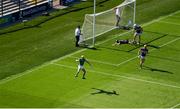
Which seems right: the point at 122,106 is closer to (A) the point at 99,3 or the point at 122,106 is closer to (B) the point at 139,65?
(B) the point at 139,65

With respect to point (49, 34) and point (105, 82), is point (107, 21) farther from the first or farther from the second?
point (105, 82)

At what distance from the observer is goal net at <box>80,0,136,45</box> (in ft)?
170

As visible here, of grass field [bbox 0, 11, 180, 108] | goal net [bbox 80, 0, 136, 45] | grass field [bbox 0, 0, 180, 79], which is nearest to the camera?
grass field [bbox 0, 11, 180, 108]

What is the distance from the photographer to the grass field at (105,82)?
3897 cm

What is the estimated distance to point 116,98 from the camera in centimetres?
3956

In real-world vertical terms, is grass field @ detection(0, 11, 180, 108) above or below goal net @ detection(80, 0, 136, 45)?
below

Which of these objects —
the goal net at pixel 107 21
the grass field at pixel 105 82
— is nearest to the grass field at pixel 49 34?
the goal net at pixel 107 21

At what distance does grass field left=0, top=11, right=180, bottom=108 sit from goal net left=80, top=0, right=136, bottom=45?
1487mm

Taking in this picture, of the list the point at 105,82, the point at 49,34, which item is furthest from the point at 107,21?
the point at 105,82

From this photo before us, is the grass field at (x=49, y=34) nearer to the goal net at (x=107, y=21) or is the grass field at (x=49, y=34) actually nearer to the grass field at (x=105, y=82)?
the goal net at (x=107, y=21)

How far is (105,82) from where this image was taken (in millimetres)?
42406

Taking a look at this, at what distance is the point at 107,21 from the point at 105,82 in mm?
12367

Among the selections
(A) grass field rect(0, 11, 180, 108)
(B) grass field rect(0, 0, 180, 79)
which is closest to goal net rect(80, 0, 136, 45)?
(B) grass field rect(0, 0, 180, 79)

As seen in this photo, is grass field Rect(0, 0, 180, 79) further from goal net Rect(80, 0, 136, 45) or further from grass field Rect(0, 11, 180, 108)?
grass field Rect(0, 11, 180, 108)
